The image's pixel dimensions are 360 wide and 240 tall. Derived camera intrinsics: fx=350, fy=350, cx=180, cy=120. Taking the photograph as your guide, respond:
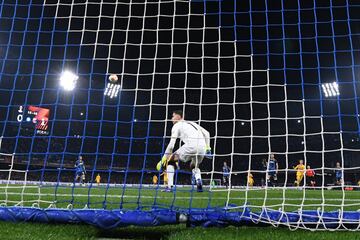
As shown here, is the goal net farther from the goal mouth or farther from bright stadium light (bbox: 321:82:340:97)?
the goal mouth

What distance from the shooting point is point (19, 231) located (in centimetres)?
322

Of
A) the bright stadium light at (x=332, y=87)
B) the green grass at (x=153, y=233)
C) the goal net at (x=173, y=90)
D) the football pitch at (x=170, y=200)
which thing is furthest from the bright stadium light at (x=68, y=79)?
the bright stadium light at (x=332, y=87)

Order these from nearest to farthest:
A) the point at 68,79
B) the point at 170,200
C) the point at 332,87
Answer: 1. the point at 170,200
2. the point at 332,87
3. the point at 68,79

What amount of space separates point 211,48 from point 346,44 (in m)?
7.13

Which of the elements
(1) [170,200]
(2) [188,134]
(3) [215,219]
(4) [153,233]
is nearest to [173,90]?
(2) [188,134]

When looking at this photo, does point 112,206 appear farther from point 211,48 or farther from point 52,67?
point 52,67

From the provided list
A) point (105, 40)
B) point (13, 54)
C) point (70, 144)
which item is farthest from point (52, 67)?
point (105, 40)

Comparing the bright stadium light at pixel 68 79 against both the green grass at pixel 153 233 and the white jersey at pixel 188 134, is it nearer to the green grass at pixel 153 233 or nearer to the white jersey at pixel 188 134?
the white jersey at pixel 188 134

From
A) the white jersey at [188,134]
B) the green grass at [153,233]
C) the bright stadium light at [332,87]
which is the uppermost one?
the bright stadium light at [332,87]

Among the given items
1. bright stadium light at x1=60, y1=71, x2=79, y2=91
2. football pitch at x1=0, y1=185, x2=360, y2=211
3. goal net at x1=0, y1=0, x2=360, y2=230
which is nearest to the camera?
football pitch at x1=0, y1=185, x2=360, y2=211

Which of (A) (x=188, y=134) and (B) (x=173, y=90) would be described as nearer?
(A) (x=188, y=134)

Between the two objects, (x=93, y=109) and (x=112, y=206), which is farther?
(x=93, y=109)

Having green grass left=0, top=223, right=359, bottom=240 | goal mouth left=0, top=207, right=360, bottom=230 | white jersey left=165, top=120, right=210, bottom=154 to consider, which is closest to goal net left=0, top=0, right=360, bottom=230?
white jersey left=165, top=120, right=210, bottom=154

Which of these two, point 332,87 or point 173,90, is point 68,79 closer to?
point 173,90
